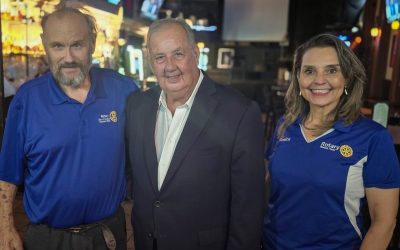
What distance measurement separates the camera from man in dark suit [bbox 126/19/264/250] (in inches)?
58.8

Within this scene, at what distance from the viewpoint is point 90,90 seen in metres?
1.74

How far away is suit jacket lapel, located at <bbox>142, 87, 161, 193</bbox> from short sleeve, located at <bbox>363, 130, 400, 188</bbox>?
0.90 meters

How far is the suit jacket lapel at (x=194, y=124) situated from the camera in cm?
150

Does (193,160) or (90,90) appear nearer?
(193,160)

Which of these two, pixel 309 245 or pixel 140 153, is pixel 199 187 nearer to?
pixel 140 153

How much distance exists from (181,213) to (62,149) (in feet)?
2.05

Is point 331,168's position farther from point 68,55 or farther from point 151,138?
point 68,55

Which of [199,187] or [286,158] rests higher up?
[286,158]

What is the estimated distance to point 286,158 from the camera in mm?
1610

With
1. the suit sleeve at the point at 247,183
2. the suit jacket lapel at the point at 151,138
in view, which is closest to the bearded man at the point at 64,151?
the suit jacket lapel at the point at 151,138

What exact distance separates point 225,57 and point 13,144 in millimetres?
14095

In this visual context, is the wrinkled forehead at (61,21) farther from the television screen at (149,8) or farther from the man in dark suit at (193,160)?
the television screen at (149,8)

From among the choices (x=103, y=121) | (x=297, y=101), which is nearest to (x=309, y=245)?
(x=297, y=101)

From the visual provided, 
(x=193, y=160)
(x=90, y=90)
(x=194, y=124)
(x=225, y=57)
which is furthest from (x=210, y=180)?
(x=225, y=57)
